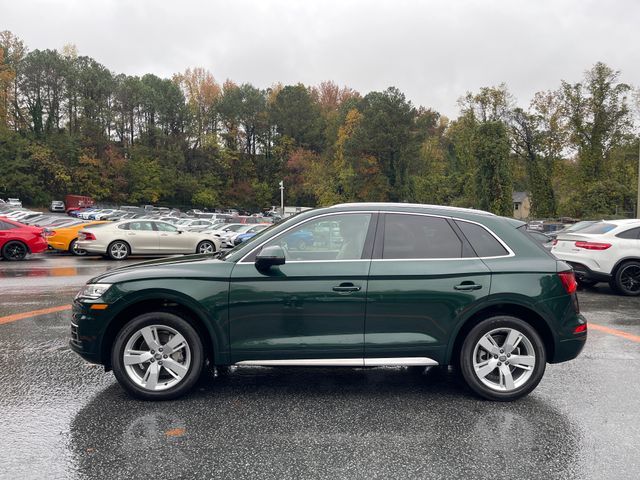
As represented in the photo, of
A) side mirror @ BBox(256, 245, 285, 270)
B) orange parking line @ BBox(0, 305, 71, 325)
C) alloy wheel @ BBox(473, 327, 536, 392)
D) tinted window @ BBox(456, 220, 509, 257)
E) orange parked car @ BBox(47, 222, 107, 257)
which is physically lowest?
orange parking line @ BBox(0, 305, 71, 325)

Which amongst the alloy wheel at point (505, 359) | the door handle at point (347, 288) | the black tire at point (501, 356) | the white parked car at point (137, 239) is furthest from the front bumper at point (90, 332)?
the white parked car at point (137, 239)

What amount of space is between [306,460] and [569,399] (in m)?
2.55

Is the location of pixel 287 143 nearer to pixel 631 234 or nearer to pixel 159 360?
pixel 631 234

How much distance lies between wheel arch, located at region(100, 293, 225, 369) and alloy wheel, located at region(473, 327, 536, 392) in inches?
86.6

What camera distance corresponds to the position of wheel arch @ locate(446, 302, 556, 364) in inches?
179

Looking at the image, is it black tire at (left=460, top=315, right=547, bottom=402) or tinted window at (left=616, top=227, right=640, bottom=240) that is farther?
tinted window at (left=616, top=227, right=640, bottom=240)

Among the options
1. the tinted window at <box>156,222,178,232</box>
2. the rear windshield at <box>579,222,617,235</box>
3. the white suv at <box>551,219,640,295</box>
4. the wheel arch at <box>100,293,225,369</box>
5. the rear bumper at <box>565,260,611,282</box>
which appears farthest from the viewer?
the tinted window at <box>156,222,178,232</box>

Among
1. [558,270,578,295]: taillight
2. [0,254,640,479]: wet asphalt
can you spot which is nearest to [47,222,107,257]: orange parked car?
[0,254,640,479]: wet asphalt

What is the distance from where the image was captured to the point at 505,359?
457 centimetres

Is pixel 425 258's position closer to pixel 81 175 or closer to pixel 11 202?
pixel 11 202

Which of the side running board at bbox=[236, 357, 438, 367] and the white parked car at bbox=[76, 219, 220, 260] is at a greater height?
the white parked car at bbox=[76, 219, 220, 260]

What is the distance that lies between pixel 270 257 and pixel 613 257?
887 cm

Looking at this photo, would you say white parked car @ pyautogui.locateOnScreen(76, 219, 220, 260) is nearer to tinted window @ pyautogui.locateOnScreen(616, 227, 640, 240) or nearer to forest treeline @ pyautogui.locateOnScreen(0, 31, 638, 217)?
tinted window @ pyautogui.locateOnScreen(616, 227, 640, 240)

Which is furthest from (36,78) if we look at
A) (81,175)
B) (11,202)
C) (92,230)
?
(92,230)
